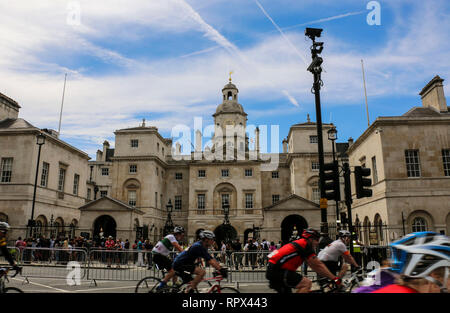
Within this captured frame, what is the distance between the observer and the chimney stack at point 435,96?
2788cm

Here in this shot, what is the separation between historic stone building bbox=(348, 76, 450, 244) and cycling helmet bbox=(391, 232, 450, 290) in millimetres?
20772

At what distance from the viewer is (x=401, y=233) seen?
23.3m

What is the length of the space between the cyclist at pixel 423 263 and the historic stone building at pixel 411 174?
818 inches

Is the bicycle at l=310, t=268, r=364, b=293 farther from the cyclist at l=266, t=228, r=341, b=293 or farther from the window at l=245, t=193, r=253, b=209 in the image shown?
the window at l=245, t=193, r=253, b=209

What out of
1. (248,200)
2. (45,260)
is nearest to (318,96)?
(45,260)

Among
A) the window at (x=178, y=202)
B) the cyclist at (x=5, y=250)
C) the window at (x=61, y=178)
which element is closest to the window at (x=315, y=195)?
the window at (x=178, y=202)

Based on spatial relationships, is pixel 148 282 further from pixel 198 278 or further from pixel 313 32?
pixel 313 32

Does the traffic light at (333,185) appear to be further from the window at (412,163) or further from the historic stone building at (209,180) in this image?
the historic stone building at (209,180)

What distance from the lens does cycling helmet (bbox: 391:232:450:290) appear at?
380 cm

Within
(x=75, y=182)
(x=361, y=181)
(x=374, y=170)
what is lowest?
(x=361, y=181)

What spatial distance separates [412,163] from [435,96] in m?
7.72

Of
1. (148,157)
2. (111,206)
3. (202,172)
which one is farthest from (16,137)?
(202,172)

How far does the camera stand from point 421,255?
12.7 feet

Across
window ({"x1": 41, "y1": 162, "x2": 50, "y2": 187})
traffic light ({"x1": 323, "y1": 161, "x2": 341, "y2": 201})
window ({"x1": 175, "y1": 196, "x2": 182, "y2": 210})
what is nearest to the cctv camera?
traffic light ({"x1": 323, "y1": 161, "x2": 341, "y2": 201})
